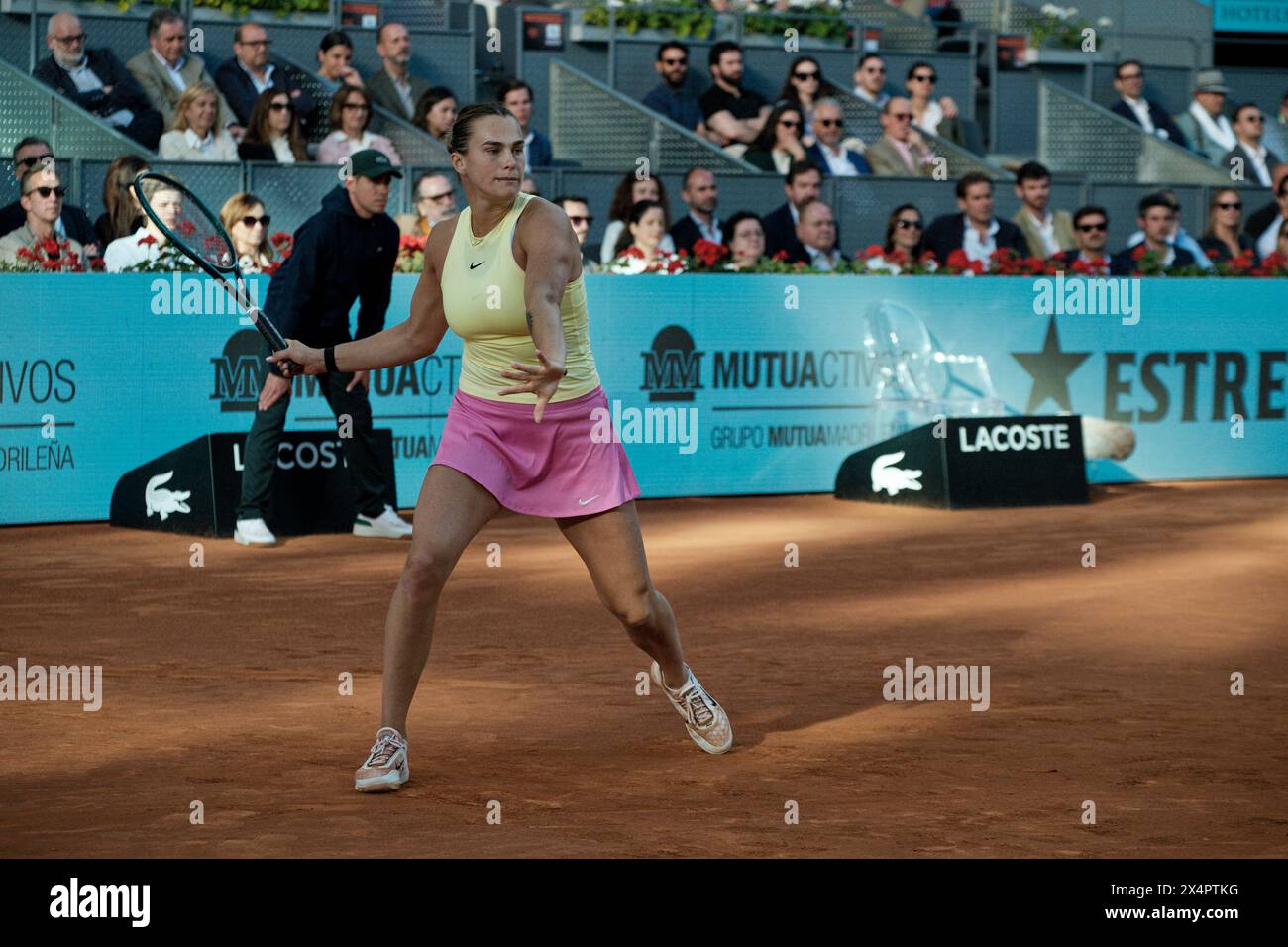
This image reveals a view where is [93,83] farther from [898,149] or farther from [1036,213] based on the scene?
[1036,213]

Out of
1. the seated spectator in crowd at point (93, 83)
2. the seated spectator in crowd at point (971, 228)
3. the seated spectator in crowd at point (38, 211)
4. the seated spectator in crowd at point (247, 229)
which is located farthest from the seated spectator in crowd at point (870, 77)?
the seated spectator in crowd at point (38, 211)

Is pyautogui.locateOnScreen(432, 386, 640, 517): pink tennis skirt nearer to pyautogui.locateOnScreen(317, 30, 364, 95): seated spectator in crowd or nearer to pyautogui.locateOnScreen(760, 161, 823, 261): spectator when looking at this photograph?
pyautogui.locateOnScreen(760, 161, 823, 261): spectator

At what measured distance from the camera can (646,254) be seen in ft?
45.6

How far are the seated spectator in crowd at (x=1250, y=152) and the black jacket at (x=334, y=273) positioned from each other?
40.8ft

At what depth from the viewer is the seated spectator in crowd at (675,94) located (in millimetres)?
17406

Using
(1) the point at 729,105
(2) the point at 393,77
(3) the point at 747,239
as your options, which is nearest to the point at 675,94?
(1) the point at 729,105

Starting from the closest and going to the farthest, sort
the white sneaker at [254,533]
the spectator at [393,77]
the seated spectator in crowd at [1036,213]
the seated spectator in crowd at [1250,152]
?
the white sneaker at [254,533] → the spectator at [393,77] → the seated spectator in crowd at [1036,213] → the seated spectator in crowd at [1250,152]

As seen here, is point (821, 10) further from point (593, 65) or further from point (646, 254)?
point (646, 254)

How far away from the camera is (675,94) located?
1753cm

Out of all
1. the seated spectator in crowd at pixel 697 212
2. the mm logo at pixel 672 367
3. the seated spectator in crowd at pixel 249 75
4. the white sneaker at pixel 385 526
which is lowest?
the white sneaker at pixel 385 526

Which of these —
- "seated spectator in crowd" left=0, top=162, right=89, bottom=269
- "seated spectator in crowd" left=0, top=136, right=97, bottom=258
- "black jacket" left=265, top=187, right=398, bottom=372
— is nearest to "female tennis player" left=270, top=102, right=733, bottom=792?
"black jacket" left=265, top=187, right=398, bottom=372

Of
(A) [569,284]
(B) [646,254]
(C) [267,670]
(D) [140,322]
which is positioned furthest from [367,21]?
(A) [569,284]

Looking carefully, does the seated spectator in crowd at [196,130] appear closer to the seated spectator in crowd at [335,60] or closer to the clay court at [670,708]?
the seated spectator in crowd at [335,60]

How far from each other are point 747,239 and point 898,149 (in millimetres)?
3843
